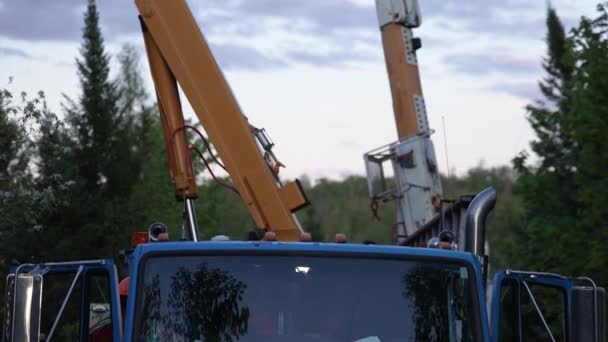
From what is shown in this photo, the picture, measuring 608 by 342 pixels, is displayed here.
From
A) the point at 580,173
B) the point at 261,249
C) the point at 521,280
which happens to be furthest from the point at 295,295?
the point at 580,173

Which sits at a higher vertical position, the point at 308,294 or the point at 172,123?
the point at 172,123

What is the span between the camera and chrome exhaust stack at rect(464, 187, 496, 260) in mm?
10258

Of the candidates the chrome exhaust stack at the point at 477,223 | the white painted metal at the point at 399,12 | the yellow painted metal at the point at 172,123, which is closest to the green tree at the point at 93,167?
the white painted metal at the point at 399,12

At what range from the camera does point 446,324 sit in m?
8.52

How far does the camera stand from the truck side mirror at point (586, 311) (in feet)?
26.5

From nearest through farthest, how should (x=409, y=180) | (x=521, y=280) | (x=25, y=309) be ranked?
(x=25, y=309), (x=521, y=280), (x=409, y=180)

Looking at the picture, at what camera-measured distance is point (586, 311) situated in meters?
8.09

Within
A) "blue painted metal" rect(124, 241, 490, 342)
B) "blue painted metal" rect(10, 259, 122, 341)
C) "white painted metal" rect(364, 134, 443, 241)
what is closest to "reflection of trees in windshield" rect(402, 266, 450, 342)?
"blue painted metal" rect(124, 241, 490, 342)

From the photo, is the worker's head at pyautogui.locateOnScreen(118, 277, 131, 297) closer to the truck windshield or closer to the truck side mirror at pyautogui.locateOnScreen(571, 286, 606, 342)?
the truck windshield

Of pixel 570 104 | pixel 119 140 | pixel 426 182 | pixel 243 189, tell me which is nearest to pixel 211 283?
pixel 243 189

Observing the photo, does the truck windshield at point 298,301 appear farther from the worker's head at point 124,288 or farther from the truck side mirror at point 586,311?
the worker's head at point 124,288

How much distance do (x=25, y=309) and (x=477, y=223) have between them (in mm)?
3631

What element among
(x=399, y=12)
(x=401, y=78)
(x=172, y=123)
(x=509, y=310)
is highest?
(x=399, y=12)

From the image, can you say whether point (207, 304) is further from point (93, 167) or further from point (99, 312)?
point (93, 167)
